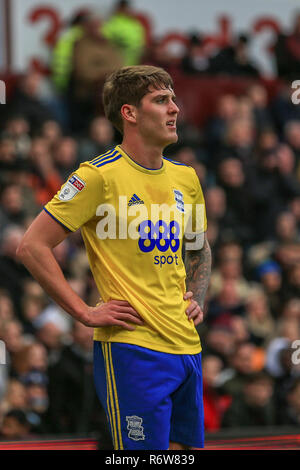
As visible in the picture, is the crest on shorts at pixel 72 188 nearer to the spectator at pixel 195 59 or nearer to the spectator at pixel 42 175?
the spectator at pixel 42 175

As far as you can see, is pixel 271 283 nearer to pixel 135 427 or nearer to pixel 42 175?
pixel 42 175

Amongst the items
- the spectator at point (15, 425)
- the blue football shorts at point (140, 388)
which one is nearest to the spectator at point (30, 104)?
the spectator at point (15, 425)

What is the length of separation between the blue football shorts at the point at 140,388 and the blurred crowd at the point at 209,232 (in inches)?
73.2

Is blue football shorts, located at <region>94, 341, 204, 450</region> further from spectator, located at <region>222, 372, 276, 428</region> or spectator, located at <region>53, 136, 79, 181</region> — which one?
spectator, located at <region>53, 136, 79, 181</region>

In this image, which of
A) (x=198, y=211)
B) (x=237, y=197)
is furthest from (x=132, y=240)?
(x=237, y=197)

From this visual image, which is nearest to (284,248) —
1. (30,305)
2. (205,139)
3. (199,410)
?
(205,139)

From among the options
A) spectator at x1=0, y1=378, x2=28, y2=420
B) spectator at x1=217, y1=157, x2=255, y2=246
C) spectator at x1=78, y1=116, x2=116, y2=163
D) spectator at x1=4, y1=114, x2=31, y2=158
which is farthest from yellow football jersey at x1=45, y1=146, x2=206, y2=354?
spectator at x1=217, y1=157, x2=255, y2=246

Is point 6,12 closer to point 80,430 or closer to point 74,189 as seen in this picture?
point 80,430

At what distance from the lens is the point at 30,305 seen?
8.36 metres

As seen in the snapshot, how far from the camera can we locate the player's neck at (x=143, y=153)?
4312 mm

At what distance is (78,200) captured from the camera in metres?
4.15

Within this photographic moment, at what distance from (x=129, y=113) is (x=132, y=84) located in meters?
0.12

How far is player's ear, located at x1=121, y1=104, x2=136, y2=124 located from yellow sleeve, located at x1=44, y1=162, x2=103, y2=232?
28 cm

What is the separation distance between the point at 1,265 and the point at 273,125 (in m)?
4.79
